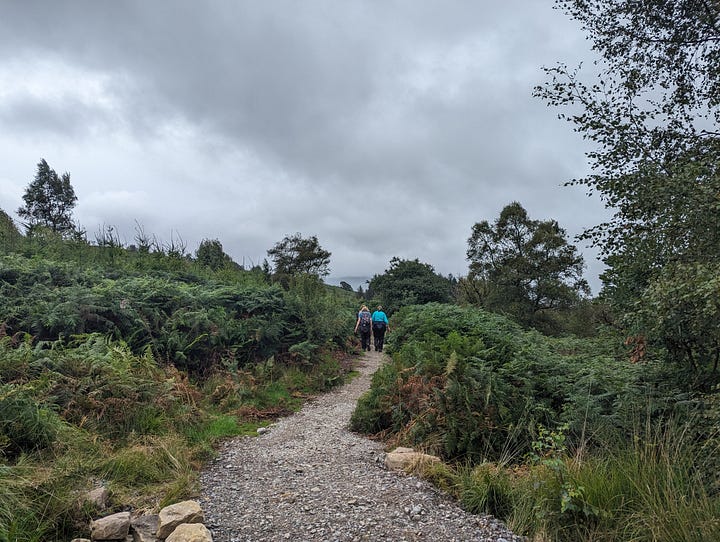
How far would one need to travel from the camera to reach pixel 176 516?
358 cm

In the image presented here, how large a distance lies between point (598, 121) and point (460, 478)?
4.89 m

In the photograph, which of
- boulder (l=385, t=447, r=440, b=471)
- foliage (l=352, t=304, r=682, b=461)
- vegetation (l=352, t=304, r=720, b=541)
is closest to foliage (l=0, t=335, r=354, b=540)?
boulder (l=385, t=447, r=440, b=471)

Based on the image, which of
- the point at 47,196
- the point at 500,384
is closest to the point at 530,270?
the point at 500,384

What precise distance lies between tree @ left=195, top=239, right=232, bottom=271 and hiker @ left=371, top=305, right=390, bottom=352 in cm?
719

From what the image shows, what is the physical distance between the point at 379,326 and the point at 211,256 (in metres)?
9.24

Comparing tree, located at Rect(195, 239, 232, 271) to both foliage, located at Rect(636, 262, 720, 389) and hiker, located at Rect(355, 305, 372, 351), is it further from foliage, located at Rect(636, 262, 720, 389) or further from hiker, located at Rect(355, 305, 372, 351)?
foliage, located at Rect(636, 262, 720, 389)

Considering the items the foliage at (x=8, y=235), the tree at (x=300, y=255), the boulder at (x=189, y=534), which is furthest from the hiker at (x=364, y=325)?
the tree at (x=300, y=255)

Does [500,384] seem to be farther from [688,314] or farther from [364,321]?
[364,321]

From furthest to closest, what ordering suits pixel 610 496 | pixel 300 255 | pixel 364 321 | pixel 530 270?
pixel 300 255
pixel 530 270
pixel 364 321
pixel 610 496

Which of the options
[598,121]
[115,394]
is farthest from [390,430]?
[598,121]

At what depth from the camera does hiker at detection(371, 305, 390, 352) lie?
15.4 meters

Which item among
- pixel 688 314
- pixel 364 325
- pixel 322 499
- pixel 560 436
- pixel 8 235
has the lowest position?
pixel 322 499

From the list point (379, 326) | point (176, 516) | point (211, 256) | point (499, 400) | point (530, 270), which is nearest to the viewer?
point (176, 516)

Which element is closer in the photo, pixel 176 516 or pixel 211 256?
pixel 176 516
